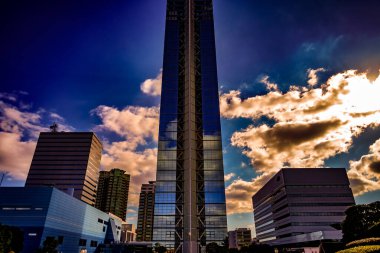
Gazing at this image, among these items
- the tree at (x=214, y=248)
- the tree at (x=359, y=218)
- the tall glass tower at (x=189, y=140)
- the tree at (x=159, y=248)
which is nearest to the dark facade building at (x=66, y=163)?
the tall glass tower at (x=189, y=140)

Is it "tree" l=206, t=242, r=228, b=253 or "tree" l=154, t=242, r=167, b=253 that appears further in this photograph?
"tree" l=154, t=242, r=167, b=253

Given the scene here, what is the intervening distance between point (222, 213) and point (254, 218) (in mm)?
96255

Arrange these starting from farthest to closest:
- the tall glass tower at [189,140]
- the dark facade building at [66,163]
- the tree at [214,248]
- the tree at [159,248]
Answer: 1. the dark facade building at [66,163]
2. the tall glass tower at [189,140]
3. the tree at [159,248]
4. the tree at [214,248]

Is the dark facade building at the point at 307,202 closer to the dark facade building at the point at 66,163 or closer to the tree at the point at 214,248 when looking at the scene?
the tree at the point at 214,248

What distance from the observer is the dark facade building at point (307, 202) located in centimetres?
11031

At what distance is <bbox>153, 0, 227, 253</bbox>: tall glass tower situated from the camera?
9519 cm

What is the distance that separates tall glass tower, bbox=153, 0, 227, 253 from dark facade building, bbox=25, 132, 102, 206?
10141cm

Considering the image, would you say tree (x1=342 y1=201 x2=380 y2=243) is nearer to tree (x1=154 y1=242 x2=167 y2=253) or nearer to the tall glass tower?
the tall glass tower

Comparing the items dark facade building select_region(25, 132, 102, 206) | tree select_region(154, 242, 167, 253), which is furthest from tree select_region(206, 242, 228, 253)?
dark facade building select_region(25, 132, 102, 206)

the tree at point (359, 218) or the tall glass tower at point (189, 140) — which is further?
the tall glass tower at point (189, 140)

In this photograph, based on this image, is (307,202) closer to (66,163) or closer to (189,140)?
(189,140)

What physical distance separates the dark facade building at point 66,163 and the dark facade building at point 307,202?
417 ft

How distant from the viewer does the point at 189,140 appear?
338 ft

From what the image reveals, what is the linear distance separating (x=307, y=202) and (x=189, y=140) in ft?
197
